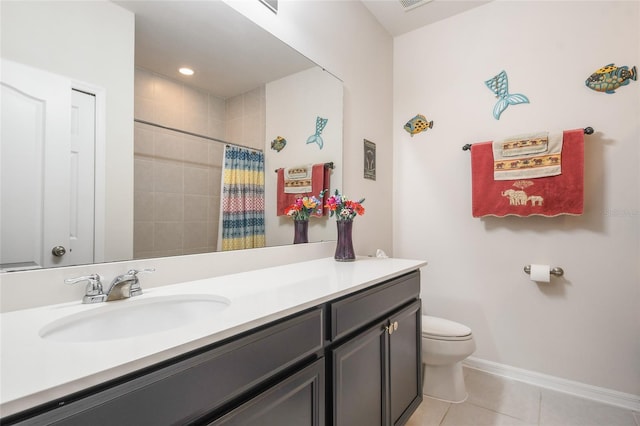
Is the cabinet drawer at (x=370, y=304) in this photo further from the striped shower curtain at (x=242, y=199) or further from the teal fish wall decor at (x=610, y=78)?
the teal fish wall decor at (x=610, y=78)

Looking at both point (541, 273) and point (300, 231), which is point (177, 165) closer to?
point (300, 231)

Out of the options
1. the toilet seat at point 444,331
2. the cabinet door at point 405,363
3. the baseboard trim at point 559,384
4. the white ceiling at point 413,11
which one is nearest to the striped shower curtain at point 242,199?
the cabinet door at point 405,363

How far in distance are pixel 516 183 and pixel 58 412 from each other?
7.53 ft

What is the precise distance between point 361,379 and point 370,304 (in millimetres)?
270

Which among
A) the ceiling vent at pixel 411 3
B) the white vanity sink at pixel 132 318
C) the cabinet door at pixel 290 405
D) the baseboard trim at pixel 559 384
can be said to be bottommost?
the baseboard trim at pixel 559 384

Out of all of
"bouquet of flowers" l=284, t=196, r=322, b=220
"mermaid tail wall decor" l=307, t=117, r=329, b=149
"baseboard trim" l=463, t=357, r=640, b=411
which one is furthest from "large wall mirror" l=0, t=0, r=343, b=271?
"baseboard trim" l=463, t=357, r=640, b=411

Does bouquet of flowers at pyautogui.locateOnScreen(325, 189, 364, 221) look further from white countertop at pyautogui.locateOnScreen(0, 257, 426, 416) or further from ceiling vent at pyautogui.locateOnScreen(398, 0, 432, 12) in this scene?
ceiling vent at pyautogui.locateOnScreen(398, 0, 432, 12)

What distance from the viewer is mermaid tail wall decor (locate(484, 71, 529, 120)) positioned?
2123mm

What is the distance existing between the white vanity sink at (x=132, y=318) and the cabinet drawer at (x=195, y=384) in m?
0.12

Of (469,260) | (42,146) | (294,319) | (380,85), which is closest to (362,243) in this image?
(469,260)

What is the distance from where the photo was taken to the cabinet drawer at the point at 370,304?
1.05m

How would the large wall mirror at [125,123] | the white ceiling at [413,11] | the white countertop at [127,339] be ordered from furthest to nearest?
the white ceiling at [413,11] < the large wall mirror at [125,123] < the white countertop at [127,339]

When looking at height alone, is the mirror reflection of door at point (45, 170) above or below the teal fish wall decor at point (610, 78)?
below

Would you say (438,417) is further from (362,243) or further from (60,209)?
(60,209)
